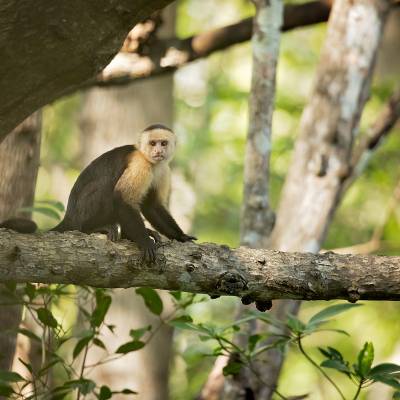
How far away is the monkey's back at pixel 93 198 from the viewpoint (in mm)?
4359

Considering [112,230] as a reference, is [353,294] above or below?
below

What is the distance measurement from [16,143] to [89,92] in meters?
3.23

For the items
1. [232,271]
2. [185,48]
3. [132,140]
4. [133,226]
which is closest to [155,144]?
[133,226]

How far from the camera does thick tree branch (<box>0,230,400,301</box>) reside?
3.30 meters

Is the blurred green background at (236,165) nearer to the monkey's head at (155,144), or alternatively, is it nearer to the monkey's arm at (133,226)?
the monkey's head at (155,144)

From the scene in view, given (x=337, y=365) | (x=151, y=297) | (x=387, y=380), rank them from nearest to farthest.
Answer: (x=387, y=380) → (x=337, y=365) → (x=151, y=297)

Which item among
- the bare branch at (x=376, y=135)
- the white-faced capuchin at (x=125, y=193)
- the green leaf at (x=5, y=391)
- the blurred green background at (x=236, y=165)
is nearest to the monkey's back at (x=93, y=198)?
the white-faced capuchin at (x=125, y=193)

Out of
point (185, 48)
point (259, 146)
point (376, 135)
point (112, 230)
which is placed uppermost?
point (185, 48)

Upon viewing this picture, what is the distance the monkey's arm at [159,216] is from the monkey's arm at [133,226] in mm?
425

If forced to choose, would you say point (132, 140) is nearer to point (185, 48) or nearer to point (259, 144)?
point (185, 48)

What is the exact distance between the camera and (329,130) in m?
5.50

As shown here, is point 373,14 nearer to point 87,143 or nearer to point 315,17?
point 315,17

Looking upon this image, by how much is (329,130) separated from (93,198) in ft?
6.60

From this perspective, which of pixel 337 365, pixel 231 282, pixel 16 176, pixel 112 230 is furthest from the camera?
pixel 16 176
